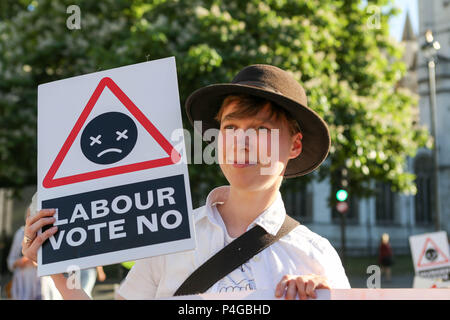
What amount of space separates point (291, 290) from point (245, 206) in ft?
1.63

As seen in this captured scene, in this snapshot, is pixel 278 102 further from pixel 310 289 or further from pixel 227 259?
pixel 310 289

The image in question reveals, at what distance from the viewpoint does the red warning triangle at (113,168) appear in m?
1.72

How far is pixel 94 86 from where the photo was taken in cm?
179

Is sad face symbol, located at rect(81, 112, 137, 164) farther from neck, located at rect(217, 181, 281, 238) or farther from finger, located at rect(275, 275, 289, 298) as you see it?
finger, located at rect(275, 275, 289, 298)

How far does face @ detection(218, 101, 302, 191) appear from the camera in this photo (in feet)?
6.08

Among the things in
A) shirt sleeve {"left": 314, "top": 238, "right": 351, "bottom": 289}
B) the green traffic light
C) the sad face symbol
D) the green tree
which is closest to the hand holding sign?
the sad face symbol

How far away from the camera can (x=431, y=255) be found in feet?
27.5

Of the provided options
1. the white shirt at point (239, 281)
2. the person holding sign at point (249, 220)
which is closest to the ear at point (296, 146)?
the person holding sign at point (249, 220)

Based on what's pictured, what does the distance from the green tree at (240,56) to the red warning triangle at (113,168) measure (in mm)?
9001

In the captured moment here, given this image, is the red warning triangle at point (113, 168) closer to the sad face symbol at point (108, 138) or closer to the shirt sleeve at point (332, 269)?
the sad face symbol at point (108, 138)
